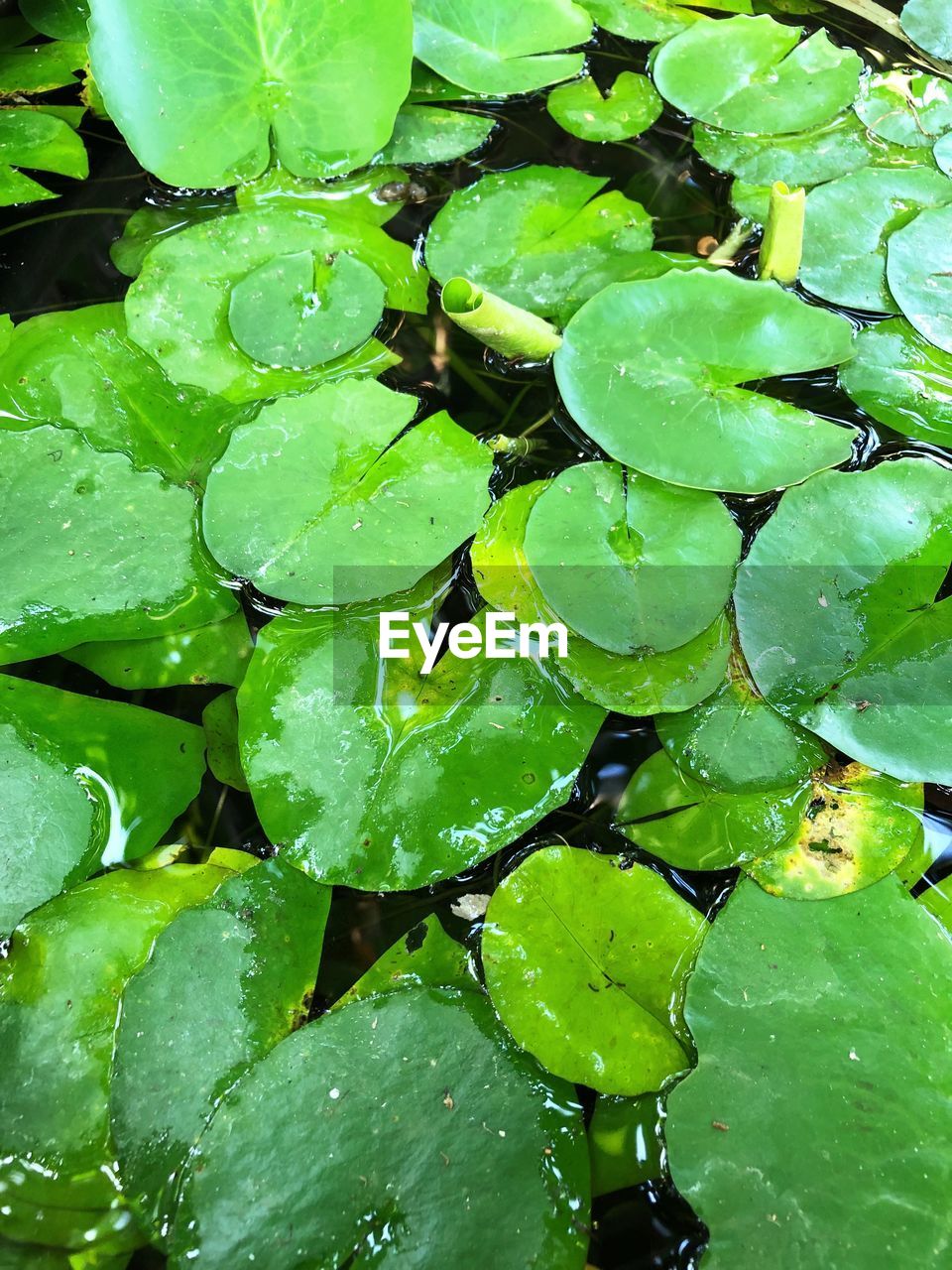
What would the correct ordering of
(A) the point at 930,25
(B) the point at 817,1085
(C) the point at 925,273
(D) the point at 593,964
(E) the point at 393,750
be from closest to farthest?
(B) the point at 817,1085 < (D) the point at 593,964 < (E) the point at 393,750 < (C) the point at 925,273 < (A) the point at 930,25

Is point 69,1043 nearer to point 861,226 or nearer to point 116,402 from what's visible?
point 116,402

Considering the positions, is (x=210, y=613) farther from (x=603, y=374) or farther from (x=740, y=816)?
(x=740, y=816)

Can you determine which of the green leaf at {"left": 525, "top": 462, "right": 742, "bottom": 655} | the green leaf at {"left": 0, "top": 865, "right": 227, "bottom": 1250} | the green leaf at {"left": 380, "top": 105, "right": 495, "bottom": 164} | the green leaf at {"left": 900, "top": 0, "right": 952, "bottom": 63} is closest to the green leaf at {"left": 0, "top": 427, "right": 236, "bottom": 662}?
the green leaf at {"left": 0, "top": 865, "right": 227, "bottom": 1250}

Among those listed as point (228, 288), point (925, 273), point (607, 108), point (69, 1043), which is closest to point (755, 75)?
point (607, 108)

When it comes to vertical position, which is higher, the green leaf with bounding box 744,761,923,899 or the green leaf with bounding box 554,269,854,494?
the green leaf with bounding box 554,269,854,494

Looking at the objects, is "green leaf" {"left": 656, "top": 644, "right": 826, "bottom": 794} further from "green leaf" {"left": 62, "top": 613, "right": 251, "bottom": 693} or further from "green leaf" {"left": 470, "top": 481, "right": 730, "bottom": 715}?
"green leaf" {"left": 62, "top": 613, "right": 251, "bottom": 693}
